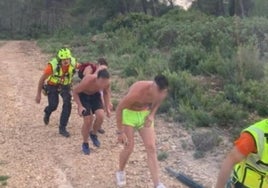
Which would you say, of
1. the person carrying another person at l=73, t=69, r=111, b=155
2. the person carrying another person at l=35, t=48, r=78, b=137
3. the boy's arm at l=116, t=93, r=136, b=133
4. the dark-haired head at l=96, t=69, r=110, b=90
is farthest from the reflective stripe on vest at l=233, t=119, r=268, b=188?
the person carrying another person at l=35, t=48, r=78, b=137

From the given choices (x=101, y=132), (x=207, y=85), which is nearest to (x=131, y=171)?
(x=101, y=132)

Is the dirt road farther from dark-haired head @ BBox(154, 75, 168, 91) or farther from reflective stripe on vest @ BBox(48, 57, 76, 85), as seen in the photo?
dark-haired head @ BBox(154, 75, 168, 91)

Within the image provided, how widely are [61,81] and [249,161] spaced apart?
21.8 ft

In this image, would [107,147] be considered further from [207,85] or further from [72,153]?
[207,85]

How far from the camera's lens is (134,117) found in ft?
22.6

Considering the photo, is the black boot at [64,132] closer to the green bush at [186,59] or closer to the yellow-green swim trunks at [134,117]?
the yellow-green swim trunks at [134,117]

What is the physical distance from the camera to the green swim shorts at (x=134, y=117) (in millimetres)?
6887

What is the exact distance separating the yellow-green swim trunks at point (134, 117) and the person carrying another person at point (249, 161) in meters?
2.97

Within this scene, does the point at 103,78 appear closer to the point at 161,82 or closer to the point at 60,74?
the point at 161,82

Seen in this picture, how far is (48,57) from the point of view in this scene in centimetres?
2331

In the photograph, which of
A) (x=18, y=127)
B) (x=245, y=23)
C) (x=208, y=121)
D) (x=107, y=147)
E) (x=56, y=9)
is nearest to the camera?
(x=107, y=147)

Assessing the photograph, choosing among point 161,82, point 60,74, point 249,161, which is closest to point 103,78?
point 161,82

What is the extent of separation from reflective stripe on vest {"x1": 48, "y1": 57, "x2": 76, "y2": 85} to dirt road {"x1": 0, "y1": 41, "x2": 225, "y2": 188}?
0.94 metres

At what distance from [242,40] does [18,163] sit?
8259 millimetres
